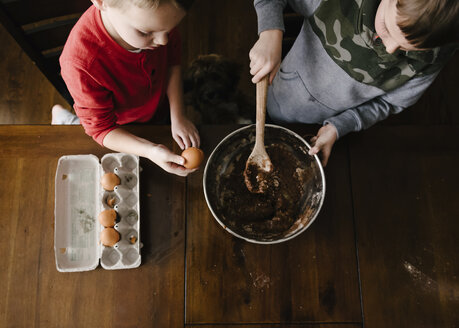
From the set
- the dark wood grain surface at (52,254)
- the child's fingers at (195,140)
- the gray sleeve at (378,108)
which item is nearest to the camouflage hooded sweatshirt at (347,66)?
the gray sleeve at (378,108)

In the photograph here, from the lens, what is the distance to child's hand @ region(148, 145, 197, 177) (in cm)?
76

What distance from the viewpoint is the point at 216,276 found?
2.59 ft

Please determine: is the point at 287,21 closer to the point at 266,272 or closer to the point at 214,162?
the point at 214,162

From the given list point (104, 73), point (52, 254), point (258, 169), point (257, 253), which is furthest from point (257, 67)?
point (52, 254)

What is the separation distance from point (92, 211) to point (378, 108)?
860 mm

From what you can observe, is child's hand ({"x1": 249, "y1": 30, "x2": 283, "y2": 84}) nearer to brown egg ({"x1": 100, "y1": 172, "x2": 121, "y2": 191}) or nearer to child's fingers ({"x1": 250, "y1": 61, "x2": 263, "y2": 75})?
child's fingers ({"x1": 250, "y1": 61, "x2": 263, "y2": 75})

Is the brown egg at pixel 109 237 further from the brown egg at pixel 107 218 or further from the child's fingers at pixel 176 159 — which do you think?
the child's fingers at pixel 176 159

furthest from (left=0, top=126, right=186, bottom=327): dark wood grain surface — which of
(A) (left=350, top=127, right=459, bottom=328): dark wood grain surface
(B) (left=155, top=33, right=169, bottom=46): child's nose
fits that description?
(A) (left=350, top=127, right=459, bottom=328): dark wood grain surface

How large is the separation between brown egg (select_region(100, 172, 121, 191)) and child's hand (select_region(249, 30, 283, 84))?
0.45 m

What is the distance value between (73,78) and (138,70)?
160mm

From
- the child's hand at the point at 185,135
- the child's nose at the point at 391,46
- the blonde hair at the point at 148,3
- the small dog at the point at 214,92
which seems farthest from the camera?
the small dog at the point at 214,92

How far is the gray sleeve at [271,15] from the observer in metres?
0.74

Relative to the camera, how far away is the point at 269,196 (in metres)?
0.83

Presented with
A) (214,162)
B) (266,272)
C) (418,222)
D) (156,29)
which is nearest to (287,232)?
(266,272)
